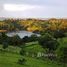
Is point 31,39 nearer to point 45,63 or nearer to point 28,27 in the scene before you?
point 28,27

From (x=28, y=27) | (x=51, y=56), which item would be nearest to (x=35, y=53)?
(x=51, y=56)

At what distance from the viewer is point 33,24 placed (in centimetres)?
3097

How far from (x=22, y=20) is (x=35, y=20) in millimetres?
1924

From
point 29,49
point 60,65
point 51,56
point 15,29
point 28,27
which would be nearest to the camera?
point 60,65

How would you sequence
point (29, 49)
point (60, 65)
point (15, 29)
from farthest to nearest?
point (15, 29) → point (29, 49) → point (60, 65)

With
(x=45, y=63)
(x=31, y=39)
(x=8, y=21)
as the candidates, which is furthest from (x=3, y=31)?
(x=45, y=63)

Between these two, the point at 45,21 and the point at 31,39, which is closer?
the point at 31,39

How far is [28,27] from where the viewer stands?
3139cm

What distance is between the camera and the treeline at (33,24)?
28.1 metres

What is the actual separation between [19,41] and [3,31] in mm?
3579

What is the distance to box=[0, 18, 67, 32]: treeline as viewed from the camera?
28087 mm

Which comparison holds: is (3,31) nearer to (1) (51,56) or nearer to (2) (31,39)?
(2) (31,39)

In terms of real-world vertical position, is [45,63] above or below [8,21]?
below

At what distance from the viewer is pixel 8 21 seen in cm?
2788
